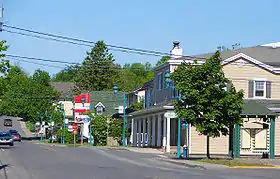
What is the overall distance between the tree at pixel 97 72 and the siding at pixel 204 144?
71046 mm

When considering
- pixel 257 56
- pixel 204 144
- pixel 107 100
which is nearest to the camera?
pixel 204 144

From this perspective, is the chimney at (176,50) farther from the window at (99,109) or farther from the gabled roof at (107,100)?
the gabled roof at (107,100)

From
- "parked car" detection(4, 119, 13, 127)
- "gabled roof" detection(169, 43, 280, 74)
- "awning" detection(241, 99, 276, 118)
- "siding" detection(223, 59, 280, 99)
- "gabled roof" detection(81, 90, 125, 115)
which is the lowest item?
"parked car" detection(4, 119, 13, 127)

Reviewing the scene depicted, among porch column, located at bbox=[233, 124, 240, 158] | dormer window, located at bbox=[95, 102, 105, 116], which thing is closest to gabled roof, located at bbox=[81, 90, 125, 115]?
dormer window, located at bbox=[95, 102, 105, 116]

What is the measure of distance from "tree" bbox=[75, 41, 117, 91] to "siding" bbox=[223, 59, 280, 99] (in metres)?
70.0

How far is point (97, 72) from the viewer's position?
4621 inches

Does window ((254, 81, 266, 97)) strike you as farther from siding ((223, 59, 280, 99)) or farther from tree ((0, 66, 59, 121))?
tree ((0, 66, 59, 121))

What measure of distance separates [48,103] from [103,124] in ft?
136

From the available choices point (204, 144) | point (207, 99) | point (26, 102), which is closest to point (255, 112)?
point (207, 99)

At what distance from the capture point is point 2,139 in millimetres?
53094

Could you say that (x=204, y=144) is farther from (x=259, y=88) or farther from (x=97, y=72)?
(x=97, y=72)

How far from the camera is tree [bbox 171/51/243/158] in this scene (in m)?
32.1

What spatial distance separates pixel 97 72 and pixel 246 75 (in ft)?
240

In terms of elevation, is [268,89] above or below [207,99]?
above
